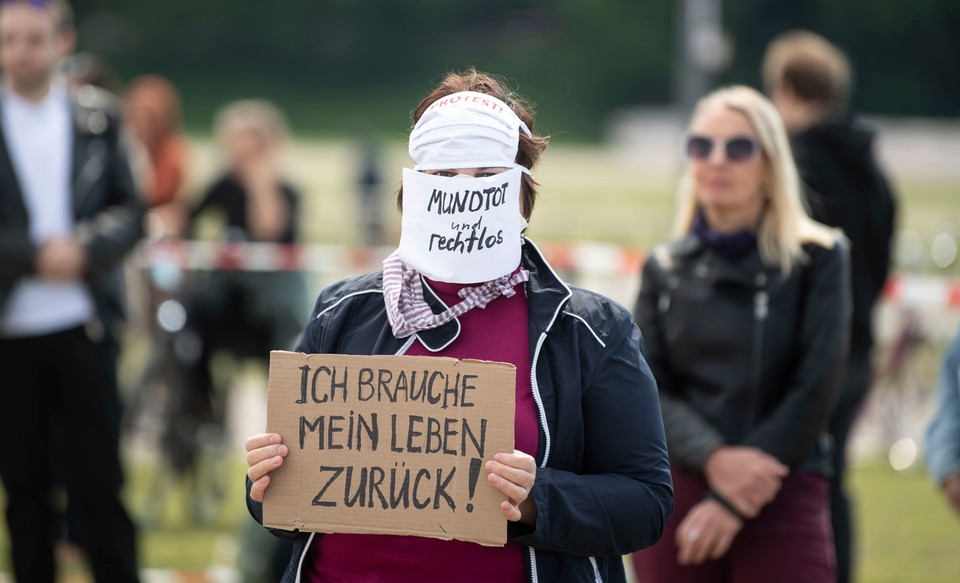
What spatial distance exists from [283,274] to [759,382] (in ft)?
16.0

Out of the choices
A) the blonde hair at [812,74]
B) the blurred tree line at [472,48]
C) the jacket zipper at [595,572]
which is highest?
the blonde hair at [812,74]

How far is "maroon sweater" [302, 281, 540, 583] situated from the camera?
2914 millimetres

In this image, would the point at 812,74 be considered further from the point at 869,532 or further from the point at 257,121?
the point at 257,121

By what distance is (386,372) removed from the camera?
2.89m

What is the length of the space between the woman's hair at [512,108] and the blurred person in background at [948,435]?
5.67 feet

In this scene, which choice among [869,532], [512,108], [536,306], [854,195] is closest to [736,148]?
[854,195]

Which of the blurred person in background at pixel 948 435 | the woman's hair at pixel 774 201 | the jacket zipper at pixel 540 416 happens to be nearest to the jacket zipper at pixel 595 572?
the jacket zipper at pixel 540 416

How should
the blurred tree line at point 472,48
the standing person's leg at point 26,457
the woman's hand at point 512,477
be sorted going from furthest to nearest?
the blurred tree line at point 472,48
the standing person's leg at point 26,457
the woman's hand at point 512,477

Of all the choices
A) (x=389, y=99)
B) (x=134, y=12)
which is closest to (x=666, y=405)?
(x=389, y=99)

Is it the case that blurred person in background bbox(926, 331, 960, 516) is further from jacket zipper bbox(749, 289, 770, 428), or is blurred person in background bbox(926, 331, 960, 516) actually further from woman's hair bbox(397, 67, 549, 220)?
woman's hair bbox(397, 67, 549, 220)

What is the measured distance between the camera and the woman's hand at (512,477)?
2779 millimetres

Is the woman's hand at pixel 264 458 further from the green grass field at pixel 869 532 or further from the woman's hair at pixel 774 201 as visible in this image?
the green grass field at pixel 869 532

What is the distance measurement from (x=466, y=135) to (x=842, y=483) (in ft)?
9.70

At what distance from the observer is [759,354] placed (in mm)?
4285
